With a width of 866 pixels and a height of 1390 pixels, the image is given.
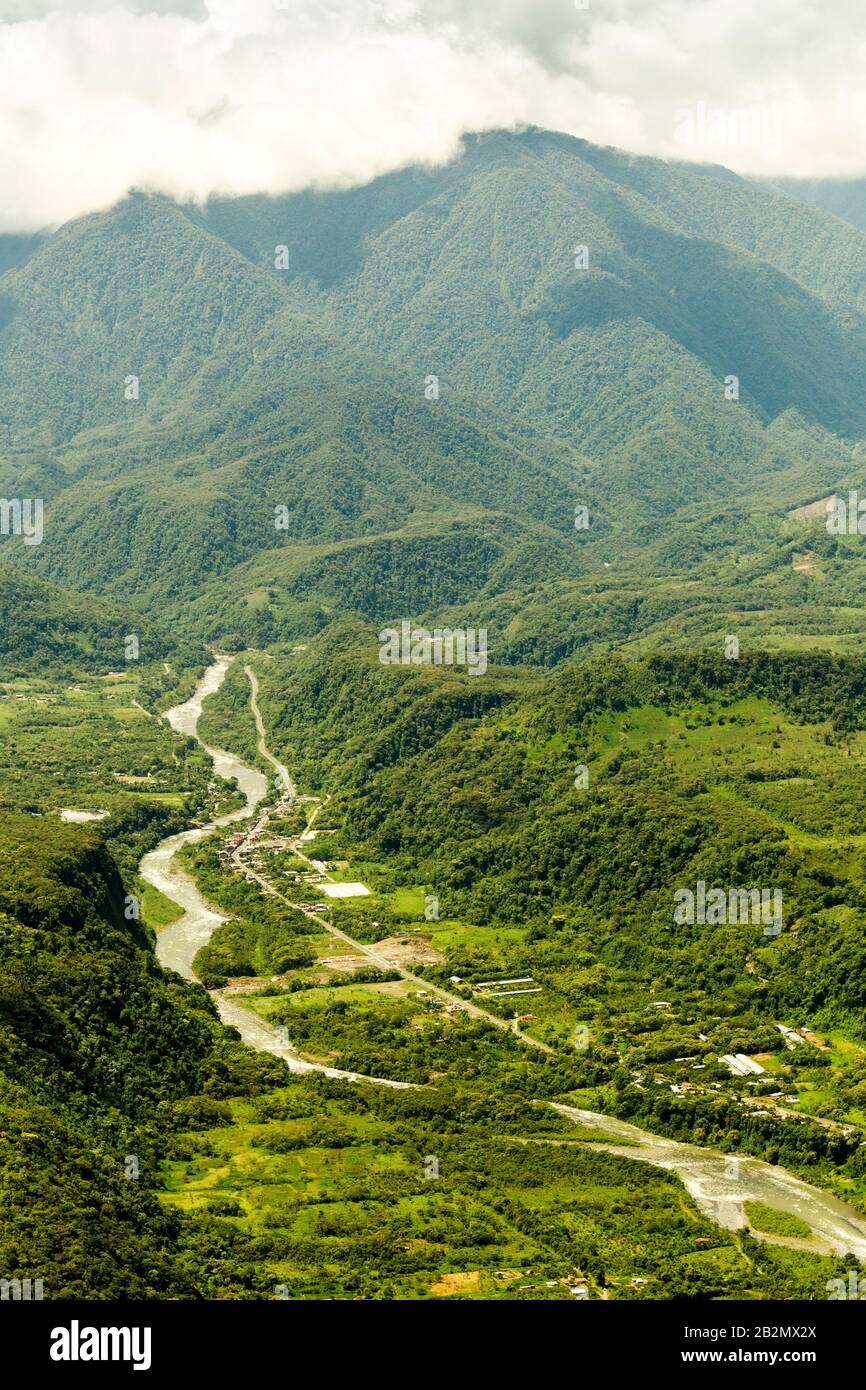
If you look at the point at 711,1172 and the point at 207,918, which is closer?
the point at 711,1172

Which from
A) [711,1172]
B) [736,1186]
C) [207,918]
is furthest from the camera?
[207,918]

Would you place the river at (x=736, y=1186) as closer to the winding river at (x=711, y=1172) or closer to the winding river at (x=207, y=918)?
the winding river at (x=711, y=1172)

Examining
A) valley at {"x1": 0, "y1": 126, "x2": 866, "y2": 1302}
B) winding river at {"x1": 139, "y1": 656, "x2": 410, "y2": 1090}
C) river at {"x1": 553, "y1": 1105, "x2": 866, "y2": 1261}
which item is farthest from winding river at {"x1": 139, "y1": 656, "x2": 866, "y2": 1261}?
valley at {"x1": 0, "y1": 126, "x2": 866, "y2": 1302}

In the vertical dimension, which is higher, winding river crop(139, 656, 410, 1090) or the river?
winding river crop(139, 656, 410, 1090)

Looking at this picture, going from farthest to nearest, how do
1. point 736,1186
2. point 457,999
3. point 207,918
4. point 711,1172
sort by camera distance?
point 207,918, point 457,999, point 711,1172, point 736,1186

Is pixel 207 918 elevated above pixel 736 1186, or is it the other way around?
pixel 207 918

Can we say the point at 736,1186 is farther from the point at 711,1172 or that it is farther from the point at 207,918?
the point at 207,918

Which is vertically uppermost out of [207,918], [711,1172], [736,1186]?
[207,918]

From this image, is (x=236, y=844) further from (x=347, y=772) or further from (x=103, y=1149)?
(x=103, y=1149)

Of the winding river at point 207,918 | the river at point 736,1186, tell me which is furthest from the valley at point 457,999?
the winding river at point 207,918

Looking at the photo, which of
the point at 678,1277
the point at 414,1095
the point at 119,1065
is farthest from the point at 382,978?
the point at 678,1277

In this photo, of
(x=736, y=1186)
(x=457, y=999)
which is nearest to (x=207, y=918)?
(x=457, y=999)

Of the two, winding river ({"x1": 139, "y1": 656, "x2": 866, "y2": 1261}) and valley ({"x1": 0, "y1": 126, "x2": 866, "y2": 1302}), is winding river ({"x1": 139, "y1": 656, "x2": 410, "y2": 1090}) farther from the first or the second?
valley ({"x1": 0, "y1": 126, "x2": 866, "y2": 1302})
